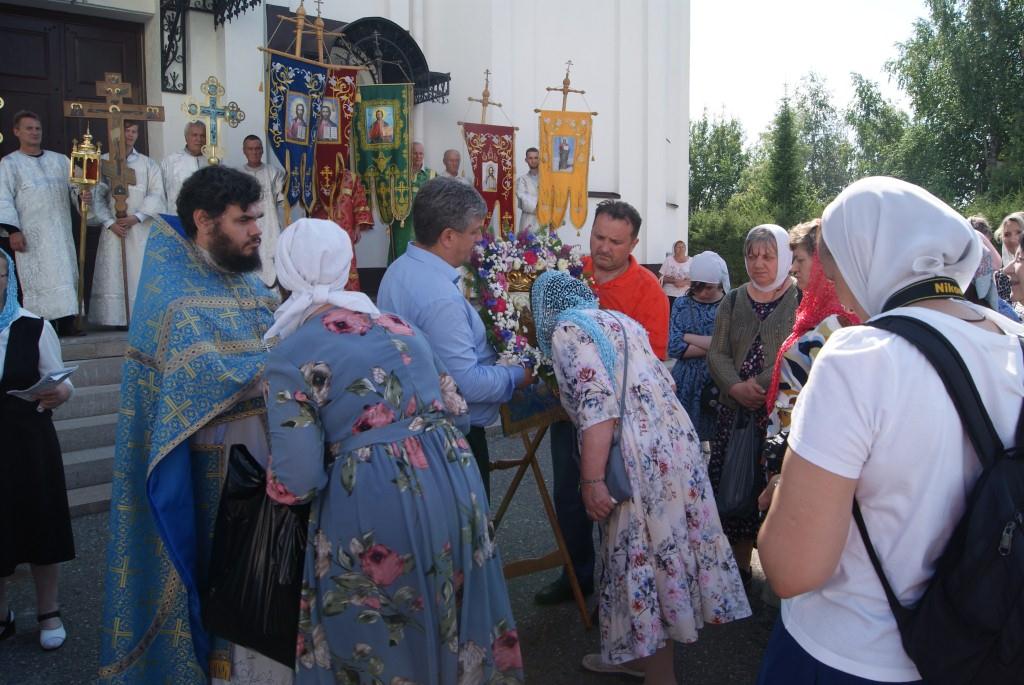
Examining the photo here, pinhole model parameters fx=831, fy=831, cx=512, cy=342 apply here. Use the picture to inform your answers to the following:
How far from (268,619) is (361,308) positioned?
37.1 inches

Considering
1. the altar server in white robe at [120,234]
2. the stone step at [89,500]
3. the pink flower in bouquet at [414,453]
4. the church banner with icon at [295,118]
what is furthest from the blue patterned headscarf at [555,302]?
the church banner with icon at [295,118]

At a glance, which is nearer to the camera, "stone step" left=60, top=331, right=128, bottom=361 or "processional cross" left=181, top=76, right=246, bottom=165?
"stone step" left=60, top=331, right=128, bottom=361

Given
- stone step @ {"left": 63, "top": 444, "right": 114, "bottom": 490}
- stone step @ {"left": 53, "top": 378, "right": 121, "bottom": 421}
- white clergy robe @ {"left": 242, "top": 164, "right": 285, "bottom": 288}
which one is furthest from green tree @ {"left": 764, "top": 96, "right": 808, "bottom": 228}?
stone step @ {"left": 63, "top": 444, "right": 114, "bottom": 490}

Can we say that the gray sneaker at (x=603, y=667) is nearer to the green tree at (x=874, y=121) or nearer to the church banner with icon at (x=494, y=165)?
the church banner with icon at (x=494, y=165)

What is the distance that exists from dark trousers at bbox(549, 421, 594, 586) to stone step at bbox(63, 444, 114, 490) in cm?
345

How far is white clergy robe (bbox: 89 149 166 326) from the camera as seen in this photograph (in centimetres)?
775

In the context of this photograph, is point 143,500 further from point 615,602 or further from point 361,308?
point 615,602

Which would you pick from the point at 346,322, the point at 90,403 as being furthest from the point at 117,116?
the point at 346,322

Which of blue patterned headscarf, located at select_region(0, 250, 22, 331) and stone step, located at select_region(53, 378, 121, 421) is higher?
blue patterned headscarf, located at select_region(0, 250, 22, 331)

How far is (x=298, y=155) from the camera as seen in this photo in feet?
30.7

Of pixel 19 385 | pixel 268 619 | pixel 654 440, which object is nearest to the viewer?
pixel 268 619

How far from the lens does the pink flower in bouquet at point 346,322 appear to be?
7.73 feet

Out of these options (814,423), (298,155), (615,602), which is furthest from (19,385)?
(298,155)

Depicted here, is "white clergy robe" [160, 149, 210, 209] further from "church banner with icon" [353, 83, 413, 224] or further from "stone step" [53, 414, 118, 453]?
"stone step" [53, 414, 118, 453]
